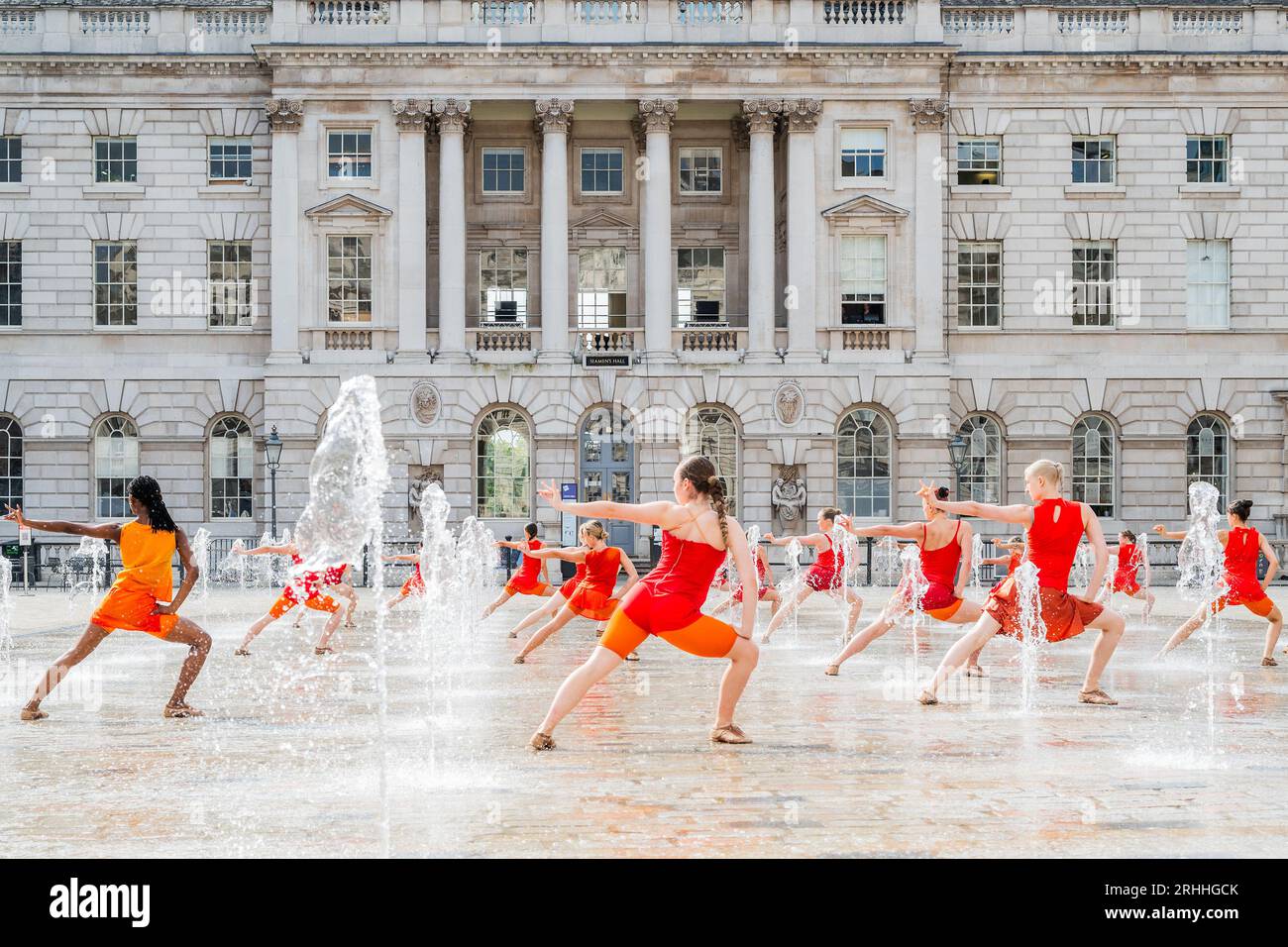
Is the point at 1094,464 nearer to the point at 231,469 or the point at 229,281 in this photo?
the point at 231,469

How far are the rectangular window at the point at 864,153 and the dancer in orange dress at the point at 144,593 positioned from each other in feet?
109

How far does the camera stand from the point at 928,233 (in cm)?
4150

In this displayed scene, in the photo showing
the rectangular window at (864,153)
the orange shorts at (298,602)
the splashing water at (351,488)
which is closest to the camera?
the splashing water at (351,488)

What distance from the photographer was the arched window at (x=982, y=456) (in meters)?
42.4

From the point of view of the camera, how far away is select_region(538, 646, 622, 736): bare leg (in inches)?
368

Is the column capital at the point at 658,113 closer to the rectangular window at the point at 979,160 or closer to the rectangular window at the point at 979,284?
the rectangular window at the point at 979,160

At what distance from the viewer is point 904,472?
135 feet

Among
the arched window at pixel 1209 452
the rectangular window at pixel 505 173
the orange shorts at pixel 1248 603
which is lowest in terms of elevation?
the orange shorts at pixel 1248 603

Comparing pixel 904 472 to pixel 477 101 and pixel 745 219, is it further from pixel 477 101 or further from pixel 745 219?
pixel 477 101

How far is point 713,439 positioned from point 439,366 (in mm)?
8337

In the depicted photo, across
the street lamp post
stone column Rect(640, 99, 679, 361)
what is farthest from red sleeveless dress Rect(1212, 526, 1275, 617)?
the street lamp post

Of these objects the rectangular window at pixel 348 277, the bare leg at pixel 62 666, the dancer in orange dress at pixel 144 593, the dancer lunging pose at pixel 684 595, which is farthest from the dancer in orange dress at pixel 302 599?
the rectangular window at pixel 348 277

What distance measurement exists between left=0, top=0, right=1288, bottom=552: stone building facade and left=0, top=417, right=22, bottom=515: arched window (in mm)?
100

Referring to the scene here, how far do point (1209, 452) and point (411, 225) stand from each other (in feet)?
82.1
